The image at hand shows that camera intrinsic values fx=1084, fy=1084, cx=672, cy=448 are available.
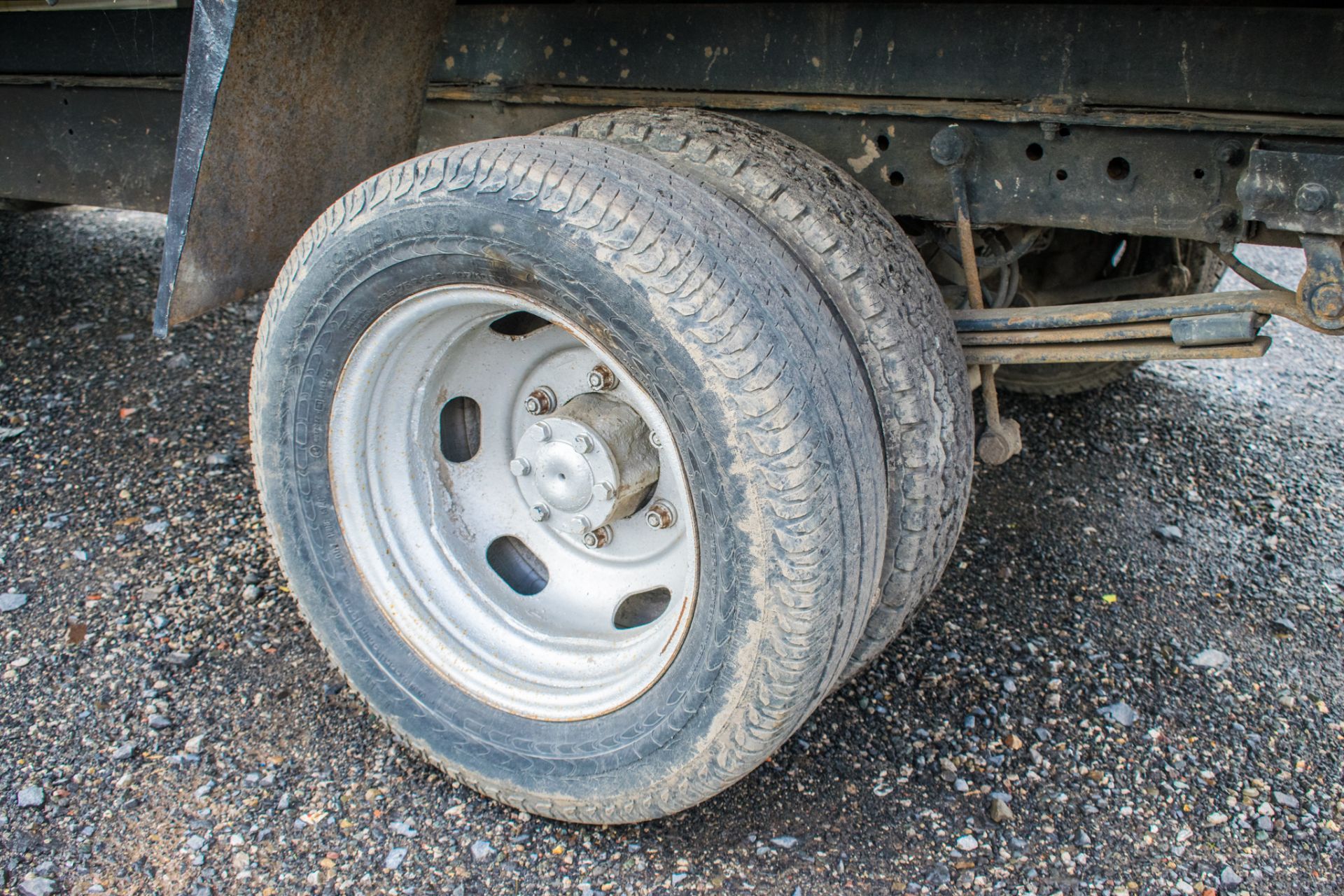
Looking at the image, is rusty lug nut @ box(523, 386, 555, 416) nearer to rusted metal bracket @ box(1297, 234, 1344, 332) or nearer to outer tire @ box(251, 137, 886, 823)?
outer tire @ box(251, 137, 886, 823)

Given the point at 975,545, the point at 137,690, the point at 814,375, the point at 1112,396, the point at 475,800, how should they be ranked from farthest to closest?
the point at 1112,396 < the point at 975,545 < the point at 137,690 < the point at 475,800 < the point at 814,375

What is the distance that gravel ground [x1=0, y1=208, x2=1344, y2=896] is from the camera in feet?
6.58

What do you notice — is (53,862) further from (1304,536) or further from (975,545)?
(1304,536)

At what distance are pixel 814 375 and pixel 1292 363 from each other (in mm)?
3422

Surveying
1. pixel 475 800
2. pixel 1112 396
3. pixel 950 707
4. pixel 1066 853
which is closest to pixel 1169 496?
pixel 1112 396

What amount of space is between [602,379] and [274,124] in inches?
30.8

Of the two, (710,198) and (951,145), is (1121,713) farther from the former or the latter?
(710,198)

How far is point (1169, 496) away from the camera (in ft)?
10.6

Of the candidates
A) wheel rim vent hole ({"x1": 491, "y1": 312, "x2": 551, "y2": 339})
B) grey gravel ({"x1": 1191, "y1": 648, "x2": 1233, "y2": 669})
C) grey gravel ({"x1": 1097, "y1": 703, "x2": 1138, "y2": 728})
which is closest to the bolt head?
wheel rim vent hole ({"x1": 491, "y1": 312, "x2": 551, "y2": 339})

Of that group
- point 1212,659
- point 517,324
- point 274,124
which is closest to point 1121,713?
point 1212,659

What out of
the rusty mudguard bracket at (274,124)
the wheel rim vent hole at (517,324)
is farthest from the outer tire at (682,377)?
the wheel rim vent hole at (517,324)

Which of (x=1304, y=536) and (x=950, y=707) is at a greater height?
(x=1304, y=536)

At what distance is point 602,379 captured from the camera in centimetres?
207

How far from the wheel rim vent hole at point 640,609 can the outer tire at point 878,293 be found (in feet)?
1.45
